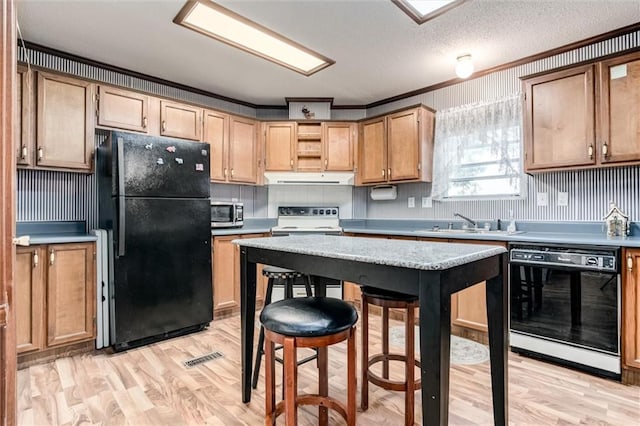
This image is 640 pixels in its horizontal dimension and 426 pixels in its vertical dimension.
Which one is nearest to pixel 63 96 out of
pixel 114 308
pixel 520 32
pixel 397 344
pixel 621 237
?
pixel 114 308

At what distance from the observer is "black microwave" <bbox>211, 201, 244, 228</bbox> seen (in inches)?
138

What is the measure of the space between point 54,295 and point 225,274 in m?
1.36

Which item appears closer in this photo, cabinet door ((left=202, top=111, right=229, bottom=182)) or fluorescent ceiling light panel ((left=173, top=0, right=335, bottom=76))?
fluorescent ceiling light panel ((left=173, top=0, right=335, bottom=76))

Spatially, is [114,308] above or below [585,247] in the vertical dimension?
below

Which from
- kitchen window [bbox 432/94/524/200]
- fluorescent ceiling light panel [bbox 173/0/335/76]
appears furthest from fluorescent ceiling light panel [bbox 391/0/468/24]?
kitchen window [bbox 432/94/524/200]

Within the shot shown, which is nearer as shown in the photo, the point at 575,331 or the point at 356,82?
the point at 575,331

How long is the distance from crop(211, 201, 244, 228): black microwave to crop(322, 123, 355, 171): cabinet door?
3.77 feet

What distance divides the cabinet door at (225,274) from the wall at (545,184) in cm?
201

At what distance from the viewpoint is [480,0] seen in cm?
219

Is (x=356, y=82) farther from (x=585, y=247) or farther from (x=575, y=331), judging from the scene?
(x=575, y=331)

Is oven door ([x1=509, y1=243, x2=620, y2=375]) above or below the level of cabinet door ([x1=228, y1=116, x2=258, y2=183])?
below

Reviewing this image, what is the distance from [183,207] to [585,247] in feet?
9.88

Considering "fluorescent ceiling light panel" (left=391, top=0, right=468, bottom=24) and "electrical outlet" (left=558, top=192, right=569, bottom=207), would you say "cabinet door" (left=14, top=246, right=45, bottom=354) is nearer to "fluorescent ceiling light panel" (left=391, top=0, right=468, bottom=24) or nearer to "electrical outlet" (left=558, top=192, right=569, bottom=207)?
"fluorescent ceiling light panel" (left=391, top=0, right=468, bottom=24)

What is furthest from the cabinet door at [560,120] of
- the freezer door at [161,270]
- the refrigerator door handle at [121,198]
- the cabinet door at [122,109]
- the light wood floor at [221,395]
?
the cabinet door at [122,109]
